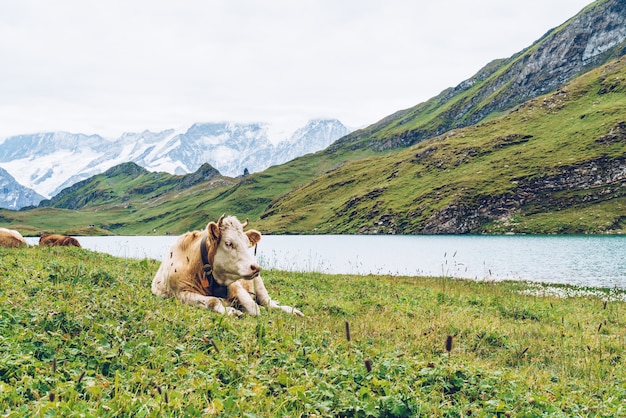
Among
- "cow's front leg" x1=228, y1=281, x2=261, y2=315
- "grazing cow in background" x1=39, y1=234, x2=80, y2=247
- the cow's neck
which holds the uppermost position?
"grazing cow in background" x1=39, y1=234, x2=80, y2=247

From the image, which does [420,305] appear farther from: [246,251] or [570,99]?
[570,99]

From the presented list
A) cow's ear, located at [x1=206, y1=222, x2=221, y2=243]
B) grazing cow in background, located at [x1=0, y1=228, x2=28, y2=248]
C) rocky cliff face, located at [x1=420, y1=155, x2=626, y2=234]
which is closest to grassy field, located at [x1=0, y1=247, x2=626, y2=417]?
cow's ear, located at [x1=206, y1=222, x2=221, y2=243]

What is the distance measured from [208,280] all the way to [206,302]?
1.11 metres

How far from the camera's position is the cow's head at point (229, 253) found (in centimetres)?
1112

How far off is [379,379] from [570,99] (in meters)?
207

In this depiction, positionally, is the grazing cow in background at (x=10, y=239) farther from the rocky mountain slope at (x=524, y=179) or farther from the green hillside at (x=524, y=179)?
the green hillside at (x=524, y=179)

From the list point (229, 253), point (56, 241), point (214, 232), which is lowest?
point (229, 253)

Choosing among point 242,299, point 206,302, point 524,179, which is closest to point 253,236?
point 242,299

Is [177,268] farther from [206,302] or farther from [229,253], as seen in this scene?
[229,253]

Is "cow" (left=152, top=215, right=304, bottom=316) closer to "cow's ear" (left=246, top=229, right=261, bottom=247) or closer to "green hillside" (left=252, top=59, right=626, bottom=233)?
"cow's ear" (left=246, top=229, right=261, bottom=247)

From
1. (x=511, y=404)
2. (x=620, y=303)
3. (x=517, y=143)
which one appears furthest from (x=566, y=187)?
(x=511, y=404)

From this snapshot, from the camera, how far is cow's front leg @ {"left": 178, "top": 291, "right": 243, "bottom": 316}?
10688mm

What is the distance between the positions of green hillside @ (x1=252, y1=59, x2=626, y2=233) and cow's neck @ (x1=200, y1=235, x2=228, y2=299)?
123745 mm

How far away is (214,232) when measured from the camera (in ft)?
37.1
